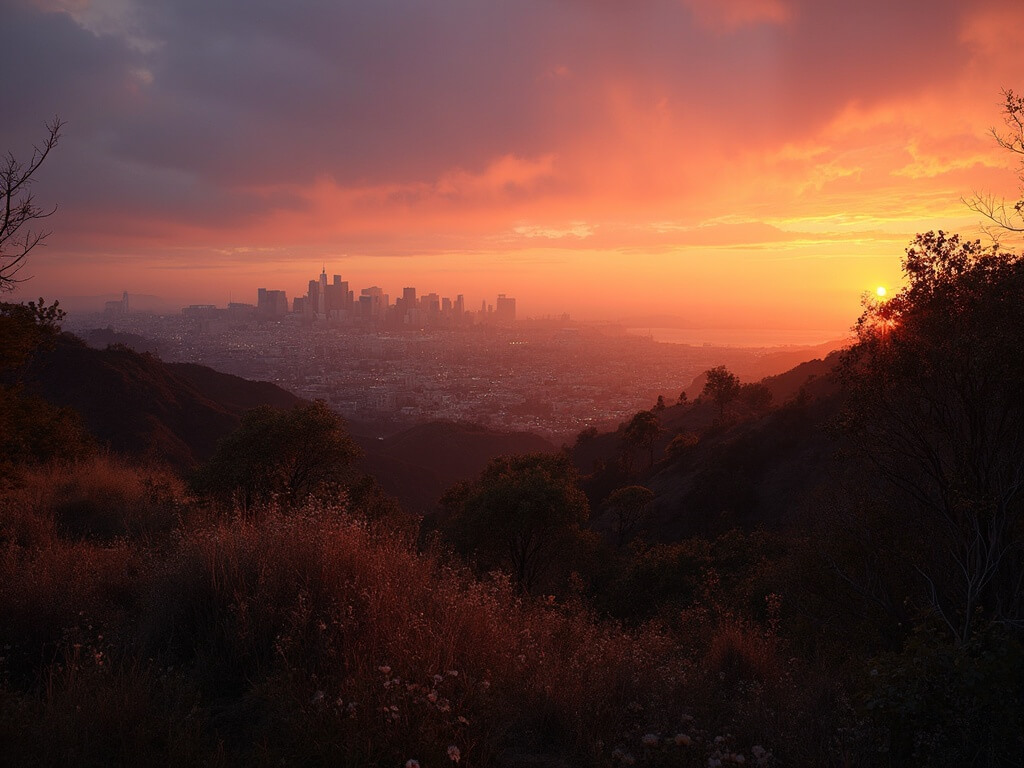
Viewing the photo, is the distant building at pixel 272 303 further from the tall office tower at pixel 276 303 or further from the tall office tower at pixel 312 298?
the tall office tower at pixel 312 298

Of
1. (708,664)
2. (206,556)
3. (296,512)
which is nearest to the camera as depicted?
(206,556)

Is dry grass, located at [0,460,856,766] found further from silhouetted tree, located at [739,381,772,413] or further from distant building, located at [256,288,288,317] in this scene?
distant building, located at [256,288,288,317]

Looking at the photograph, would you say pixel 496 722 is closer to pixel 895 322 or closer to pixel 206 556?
pixel 206 556

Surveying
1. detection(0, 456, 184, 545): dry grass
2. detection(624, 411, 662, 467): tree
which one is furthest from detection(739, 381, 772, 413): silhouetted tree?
detection(0, 456, 184, 545): dry grass

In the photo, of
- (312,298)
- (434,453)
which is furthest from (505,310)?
(434,453)

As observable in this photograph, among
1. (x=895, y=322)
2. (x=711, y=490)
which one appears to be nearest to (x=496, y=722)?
(x=895, y=322)

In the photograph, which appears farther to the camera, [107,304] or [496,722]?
[107,304]

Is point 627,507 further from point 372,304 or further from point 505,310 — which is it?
point 505,310
